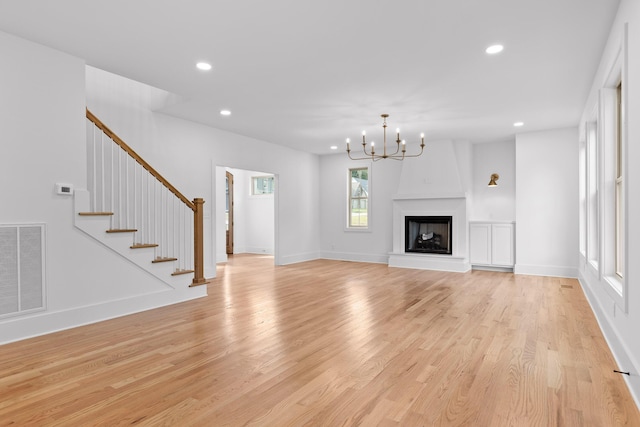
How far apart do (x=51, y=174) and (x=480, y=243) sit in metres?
7.13

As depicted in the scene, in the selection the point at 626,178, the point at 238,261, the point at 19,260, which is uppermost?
the point at 626,178

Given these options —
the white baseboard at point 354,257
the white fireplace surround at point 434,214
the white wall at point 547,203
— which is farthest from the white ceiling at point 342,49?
the white baseboard at point 354,257

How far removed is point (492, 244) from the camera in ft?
24.0

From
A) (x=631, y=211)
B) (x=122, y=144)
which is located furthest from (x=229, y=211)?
(x=631, y=211)

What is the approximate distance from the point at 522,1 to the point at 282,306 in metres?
3.77

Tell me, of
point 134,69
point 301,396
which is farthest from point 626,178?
point 134,69

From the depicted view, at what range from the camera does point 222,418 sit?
1984 mm

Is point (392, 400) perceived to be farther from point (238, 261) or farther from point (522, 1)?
point (238, 261)

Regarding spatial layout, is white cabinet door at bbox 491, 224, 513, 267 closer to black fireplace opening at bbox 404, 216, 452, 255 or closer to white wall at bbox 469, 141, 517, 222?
white wall at bbox 469, 141, 517, 222

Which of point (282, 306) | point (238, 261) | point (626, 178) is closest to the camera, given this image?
point (626, 178)

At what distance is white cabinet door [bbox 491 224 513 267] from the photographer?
714 centimetres

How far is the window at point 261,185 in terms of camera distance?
420 inches

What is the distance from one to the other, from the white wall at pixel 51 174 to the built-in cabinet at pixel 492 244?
644 cm

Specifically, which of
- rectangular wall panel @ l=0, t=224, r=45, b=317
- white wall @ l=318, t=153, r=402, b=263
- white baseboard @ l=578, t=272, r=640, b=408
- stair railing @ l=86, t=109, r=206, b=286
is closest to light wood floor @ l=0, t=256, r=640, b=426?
white baseboard @ l=578, t=272, r=640, b=408
